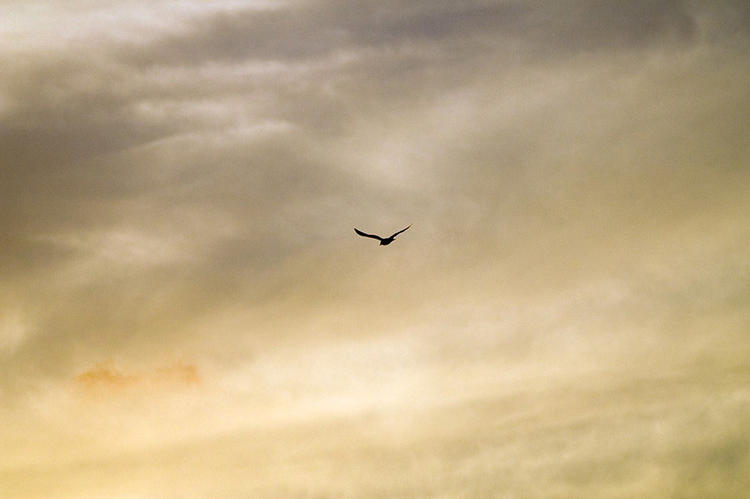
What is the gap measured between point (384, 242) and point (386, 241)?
464 mm

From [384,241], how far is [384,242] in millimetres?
212

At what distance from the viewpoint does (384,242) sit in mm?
143625

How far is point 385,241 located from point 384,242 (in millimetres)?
347

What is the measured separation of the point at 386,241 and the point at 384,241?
51 cm

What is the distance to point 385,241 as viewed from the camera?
14338cm

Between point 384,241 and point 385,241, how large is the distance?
21 cm

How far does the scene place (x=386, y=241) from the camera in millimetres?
143875

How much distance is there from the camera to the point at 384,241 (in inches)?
5650
